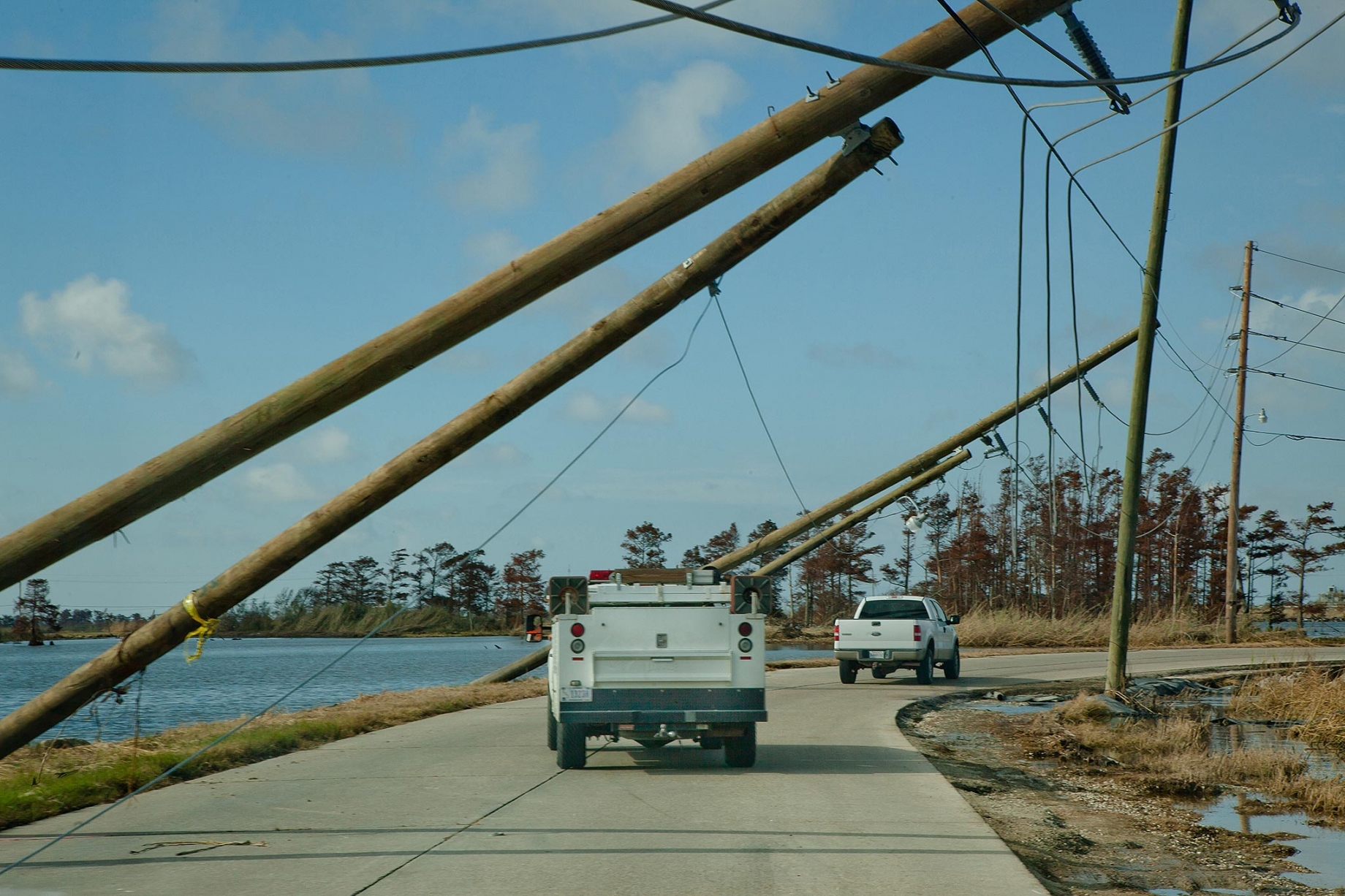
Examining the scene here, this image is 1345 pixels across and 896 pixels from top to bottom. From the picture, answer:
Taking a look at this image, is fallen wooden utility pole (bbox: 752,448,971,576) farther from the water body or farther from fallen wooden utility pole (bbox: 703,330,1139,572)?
the water body

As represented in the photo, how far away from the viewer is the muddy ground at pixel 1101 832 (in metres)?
7.45

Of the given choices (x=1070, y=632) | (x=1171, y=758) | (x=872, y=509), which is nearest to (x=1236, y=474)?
(x=1070, y=632)

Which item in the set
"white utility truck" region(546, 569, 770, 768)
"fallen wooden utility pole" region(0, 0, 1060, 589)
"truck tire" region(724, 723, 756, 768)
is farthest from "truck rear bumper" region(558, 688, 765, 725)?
"fallen wooden utility pole" region(0, 0, 1060, 589)

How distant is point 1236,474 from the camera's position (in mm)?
47156

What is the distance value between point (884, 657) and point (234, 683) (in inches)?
1245

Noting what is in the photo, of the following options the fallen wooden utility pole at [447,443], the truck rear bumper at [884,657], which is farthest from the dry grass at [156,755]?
A: the truck rear bumper at [884,657]

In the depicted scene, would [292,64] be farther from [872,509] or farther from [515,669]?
[872,509]

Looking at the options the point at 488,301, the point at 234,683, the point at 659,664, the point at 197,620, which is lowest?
the point at 234,683

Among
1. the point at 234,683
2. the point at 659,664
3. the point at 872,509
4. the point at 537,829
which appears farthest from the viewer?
the point at 234,683

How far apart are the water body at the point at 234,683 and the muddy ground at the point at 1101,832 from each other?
245 inches

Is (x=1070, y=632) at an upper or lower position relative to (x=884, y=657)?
lower

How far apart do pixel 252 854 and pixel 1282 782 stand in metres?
9.77

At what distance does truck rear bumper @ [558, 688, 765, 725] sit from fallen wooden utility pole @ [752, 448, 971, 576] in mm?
17627

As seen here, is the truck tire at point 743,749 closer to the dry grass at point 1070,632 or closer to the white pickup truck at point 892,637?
the white pickup truck at point 892,637
